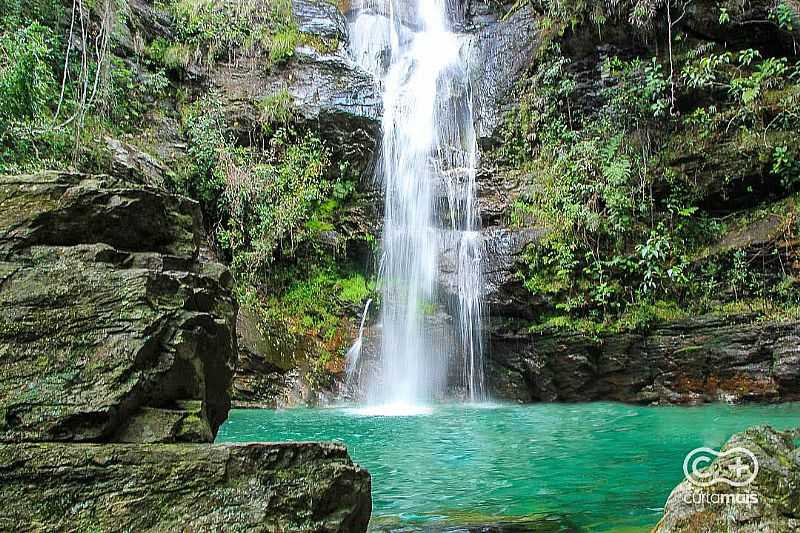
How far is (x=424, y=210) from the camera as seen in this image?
1290cm

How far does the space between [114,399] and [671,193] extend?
11.2 meters

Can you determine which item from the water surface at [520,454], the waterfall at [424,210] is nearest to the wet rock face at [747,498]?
the water surface at [520,454]

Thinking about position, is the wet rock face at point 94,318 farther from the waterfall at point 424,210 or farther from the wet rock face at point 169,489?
the waterfall at point 424,210

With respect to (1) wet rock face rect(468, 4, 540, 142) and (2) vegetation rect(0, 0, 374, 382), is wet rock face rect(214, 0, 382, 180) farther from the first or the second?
(1) wet rock face rect(468, 4, 540, 142)

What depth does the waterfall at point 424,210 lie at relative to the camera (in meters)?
11.2

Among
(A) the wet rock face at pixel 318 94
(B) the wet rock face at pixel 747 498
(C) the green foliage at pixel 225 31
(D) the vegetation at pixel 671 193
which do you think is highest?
(C) the green foliage at pixel 225 31

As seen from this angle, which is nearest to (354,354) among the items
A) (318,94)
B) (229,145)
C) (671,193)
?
(229,145)

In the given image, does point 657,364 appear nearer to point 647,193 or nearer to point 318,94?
point 647,193

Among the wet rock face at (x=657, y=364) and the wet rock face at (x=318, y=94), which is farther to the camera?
the wet rock face at (x=318, y=94)

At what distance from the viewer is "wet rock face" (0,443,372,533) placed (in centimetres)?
210

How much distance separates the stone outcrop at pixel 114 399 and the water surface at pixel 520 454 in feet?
4.28

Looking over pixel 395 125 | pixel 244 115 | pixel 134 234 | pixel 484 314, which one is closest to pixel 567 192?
pixel 484 314

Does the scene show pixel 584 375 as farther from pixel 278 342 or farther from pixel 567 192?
pixel 278 342

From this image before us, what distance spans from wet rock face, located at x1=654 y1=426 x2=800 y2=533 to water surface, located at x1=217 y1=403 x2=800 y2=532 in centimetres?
108
